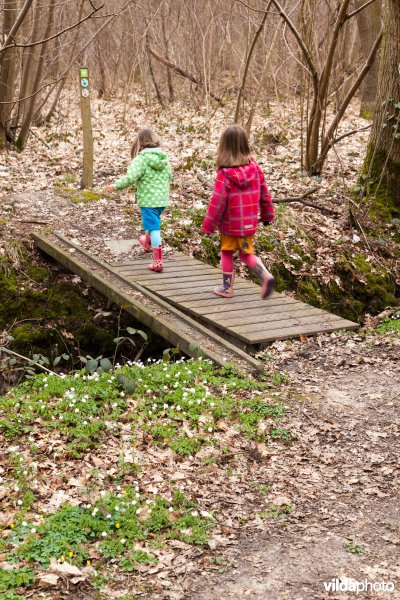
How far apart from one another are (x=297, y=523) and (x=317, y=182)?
892 centimetres

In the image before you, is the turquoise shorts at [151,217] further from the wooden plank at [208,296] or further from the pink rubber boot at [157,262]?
the wooden plank at [208,296]

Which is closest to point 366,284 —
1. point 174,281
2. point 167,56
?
point 174,281

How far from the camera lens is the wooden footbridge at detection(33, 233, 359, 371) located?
6648 mm

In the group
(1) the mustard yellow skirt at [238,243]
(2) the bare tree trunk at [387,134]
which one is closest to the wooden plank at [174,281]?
(1) the mustard yellow skirt at [238,243]

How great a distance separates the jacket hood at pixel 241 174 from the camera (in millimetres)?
6832

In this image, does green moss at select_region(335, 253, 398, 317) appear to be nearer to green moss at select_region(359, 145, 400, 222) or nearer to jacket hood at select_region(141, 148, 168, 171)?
green moss at select_region(359, 145, 400, 222)

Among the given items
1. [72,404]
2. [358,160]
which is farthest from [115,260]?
[358,160]

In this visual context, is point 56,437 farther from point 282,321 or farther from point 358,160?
point 358,160

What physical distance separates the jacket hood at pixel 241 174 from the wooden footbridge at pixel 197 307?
1487mm

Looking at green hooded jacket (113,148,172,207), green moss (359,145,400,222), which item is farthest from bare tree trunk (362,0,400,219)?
green hooded jacket (113,148,172,207)

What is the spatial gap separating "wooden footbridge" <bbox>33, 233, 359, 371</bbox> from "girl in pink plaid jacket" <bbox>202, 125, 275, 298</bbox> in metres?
0.47

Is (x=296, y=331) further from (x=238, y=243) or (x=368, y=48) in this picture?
(x=368, y=48)

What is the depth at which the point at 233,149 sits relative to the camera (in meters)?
6.80

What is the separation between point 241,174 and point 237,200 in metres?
0.29
